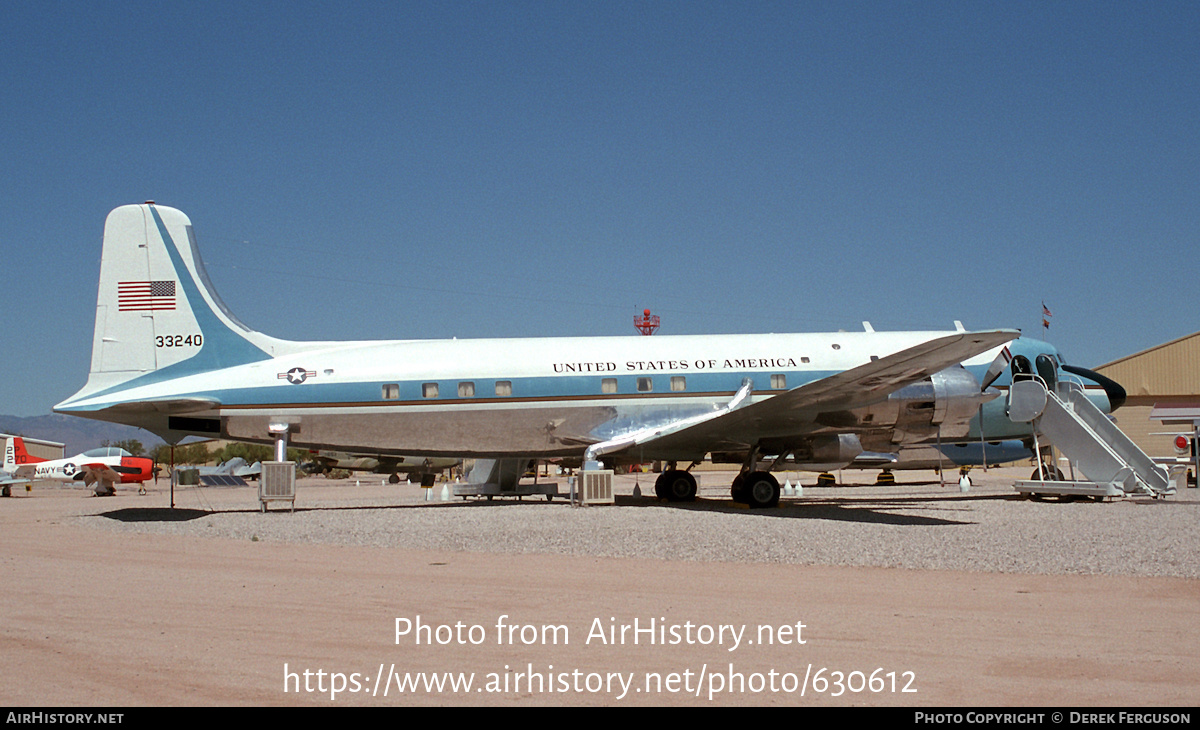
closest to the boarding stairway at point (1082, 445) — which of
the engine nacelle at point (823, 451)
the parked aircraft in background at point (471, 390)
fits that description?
the parked aircraft in background at point (471, 390)

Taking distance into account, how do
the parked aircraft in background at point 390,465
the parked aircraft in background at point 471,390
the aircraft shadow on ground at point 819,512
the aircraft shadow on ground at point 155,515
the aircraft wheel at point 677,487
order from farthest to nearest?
the parked aircraft in background at point 390,465 < the aircraft wheel at point 677,487 < the parked aircraft in background at point 471,390 < the aircraft shadow on ground at point 155,515 < the aircraft shadow on ground at point 819,512

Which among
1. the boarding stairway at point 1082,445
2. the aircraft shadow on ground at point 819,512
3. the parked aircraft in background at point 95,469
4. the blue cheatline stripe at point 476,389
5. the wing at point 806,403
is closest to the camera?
the wing at point 806,403

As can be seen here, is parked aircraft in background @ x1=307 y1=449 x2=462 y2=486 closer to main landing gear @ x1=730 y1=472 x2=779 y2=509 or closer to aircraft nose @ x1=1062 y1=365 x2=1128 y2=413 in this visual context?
main landing gear @ x1=730 y1=472 x2=779 y2=509

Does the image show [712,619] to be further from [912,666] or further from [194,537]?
[194,537]

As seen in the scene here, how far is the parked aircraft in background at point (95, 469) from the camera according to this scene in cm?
3612

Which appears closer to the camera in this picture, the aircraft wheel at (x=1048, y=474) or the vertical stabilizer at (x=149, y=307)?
the vertical stabilizer at (x=149, y=307)

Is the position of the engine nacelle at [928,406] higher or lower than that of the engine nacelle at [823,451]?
higher

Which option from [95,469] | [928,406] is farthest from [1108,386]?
[95,469]

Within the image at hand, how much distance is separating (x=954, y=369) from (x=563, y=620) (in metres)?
13.4

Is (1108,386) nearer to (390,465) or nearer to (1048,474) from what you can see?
(1048,474)

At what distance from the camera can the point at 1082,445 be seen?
62.3 feet

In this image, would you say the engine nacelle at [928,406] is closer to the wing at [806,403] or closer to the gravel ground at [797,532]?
the wing at [806,403]

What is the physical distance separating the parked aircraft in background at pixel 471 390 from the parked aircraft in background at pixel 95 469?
71.8ft

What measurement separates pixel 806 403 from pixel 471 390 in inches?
258
